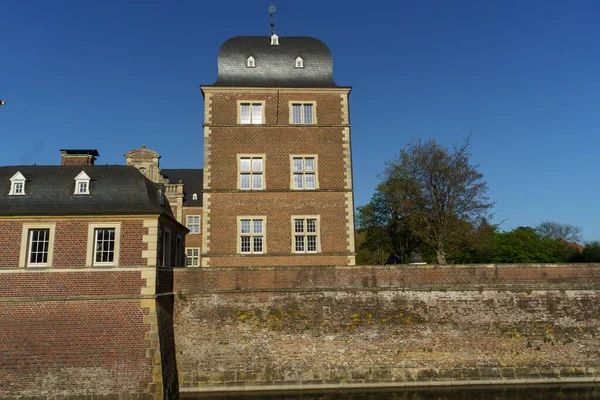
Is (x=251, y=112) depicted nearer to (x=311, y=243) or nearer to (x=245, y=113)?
(x=245, y=113)

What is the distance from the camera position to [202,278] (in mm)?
15195

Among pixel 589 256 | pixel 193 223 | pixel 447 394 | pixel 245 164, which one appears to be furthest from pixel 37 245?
pixel 589 256

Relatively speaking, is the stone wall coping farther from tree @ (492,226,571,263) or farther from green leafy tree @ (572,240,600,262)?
green leafy tree @ (572,240,600,262)

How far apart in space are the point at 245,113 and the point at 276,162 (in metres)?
2.94

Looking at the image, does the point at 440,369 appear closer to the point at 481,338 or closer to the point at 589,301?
the point at 481,338

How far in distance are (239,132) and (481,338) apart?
1375 cm

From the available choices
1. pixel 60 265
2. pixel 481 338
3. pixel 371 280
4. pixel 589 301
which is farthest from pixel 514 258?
pixel 60 265

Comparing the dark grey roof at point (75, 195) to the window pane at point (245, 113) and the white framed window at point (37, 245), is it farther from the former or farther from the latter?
the window pane at point (245, 113)

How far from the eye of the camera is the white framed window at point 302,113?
20.0 meters

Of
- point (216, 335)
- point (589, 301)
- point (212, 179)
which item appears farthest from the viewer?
point (212, 179)

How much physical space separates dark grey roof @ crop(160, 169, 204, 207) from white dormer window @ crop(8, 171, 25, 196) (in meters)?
21.1

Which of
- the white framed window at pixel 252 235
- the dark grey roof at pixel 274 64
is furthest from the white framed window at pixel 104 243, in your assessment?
the dark grey roof at pixel 274 64

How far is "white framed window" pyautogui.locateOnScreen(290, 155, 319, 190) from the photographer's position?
766 inches

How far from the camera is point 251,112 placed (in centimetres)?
1989
